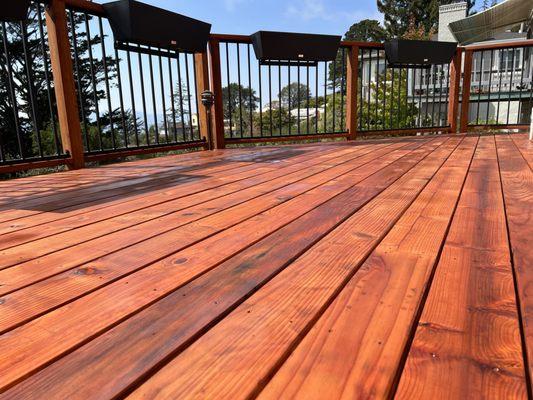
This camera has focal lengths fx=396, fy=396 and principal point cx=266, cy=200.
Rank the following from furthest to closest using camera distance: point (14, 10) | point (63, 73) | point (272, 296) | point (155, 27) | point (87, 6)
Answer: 1. point (155, 27)
2. point (87, 6)
3. point (63, 73)
4. point (14, 10)
5. point (272, 296)

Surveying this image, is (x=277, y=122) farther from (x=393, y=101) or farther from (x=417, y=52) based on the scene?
(x=417, y=52)

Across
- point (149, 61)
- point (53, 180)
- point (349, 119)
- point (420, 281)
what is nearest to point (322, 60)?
point (349, 119)

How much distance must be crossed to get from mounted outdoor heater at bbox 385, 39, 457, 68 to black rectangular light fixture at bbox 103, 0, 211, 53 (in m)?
2.33

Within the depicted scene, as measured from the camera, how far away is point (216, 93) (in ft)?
12.7

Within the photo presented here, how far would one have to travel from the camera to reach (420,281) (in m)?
0.83

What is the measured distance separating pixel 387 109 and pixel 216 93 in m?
5.49

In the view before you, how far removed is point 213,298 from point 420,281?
0.43m

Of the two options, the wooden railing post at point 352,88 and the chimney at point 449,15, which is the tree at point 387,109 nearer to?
the wooden railing post at point 352,88

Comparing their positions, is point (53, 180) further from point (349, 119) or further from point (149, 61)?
point (349, 119)

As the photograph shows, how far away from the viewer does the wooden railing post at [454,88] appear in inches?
198

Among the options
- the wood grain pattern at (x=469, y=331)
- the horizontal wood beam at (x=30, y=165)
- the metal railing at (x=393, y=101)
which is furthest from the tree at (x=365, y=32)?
the wood grain pattern at (x=469, y=331)

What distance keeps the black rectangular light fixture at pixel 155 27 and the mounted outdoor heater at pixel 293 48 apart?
0.59m

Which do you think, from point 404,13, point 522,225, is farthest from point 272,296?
point 404,13

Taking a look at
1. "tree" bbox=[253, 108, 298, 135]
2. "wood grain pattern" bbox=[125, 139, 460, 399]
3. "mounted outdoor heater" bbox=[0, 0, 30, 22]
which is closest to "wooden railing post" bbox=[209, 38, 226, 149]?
"tree" bbox=[253, 108, 298, 135]
